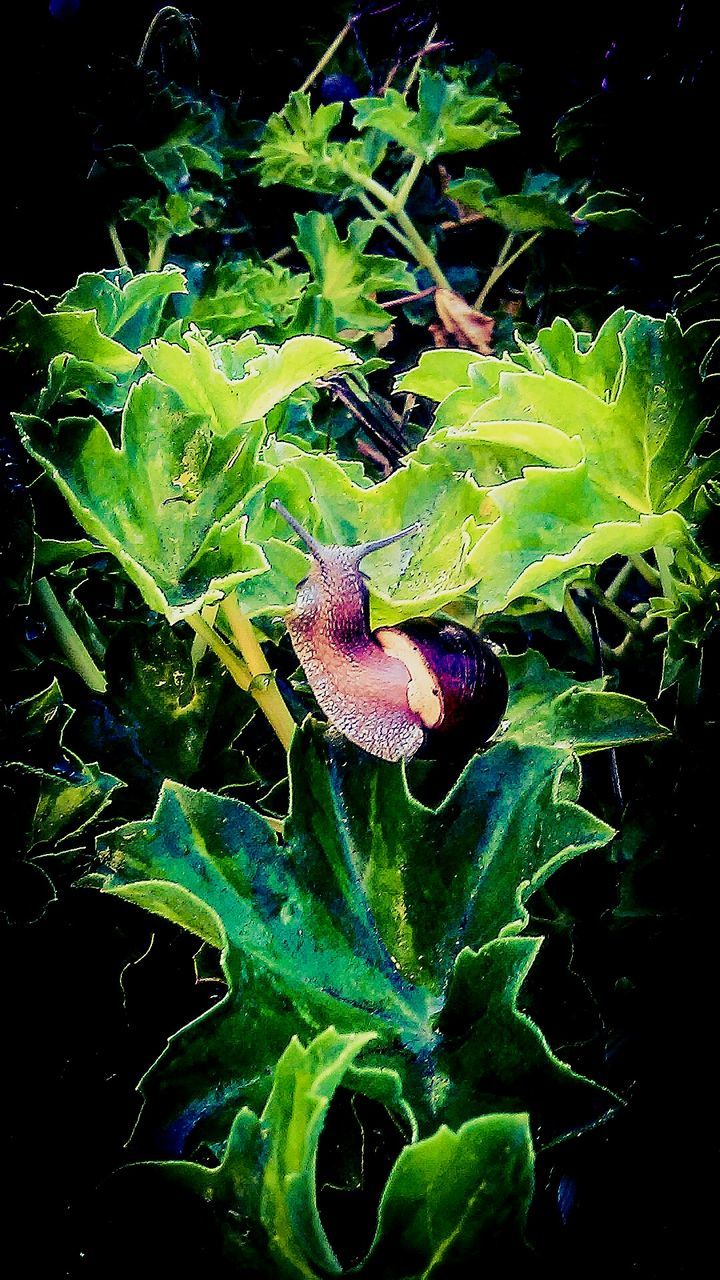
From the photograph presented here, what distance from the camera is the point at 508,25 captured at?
4.32 ft

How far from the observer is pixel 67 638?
28.5 inches

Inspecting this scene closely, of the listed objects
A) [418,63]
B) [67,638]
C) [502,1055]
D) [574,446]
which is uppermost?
[418,63]

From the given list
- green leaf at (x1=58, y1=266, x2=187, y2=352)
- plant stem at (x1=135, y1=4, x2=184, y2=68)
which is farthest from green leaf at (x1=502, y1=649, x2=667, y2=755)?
plant stem at (x1=135, y1=4, x2=184, y2=68)

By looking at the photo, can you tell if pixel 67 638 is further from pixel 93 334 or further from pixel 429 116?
pixel 429 116

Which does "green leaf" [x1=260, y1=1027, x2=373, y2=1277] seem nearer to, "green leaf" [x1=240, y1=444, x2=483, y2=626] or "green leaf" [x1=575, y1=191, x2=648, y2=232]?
"green leaf" [x1=240, y1=444, x2=483, y2=626]

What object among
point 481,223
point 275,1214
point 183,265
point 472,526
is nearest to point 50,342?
point 472,526

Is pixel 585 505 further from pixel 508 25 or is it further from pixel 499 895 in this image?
pixel 508 25

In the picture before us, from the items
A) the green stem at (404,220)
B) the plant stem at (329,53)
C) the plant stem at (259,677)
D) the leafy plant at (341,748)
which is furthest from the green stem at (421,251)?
the plant stem at (259,677)

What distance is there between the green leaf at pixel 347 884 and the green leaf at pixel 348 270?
0.68 meters

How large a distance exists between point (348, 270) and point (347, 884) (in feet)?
2.63

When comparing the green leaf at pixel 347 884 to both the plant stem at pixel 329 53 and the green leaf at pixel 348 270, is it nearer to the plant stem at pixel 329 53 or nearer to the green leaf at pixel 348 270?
the green leaf at pixel 348 270

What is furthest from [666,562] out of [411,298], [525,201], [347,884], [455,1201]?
[411,298]

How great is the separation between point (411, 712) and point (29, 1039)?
346 millimetres

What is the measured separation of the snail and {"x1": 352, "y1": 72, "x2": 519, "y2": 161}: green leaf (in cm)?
63
